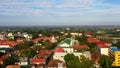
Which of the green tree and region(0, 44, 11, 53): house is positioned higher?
the green tree

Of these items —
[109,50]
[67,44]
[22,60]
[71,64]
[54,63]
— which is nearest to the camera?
Answer: [71,64]

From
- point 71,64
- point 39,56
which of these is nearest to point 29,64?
point 39,56

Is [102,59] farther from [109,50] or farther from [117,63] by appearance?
[109,50]

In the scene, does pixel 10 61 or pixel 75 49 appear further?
pixel 75 49

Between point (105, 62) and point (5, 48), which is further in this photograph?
point (5, 48)

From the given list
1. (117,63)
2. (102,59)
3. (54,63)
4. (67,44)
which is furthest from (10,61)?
(67,44)

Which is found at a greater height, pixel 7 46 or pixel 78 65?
pixel 78 65

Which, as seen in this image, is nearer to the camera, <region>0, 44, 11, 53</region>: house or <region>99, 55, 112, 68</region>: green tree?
<region>99, 55, 112, 68</region>: green tree

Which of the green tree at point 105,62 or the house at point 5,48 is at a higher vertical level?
the green tree at point 105,62

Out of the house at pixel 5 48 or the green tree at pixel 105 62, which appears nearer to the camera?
Answer: the green tree at pixel 105 62

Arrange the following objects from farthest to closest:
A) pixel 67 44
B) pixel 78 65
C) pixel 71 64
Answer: pixel 67 44
pixel 71 64
pixel 78 65

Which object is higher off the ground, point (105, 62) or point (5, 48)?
point (105, 62)
